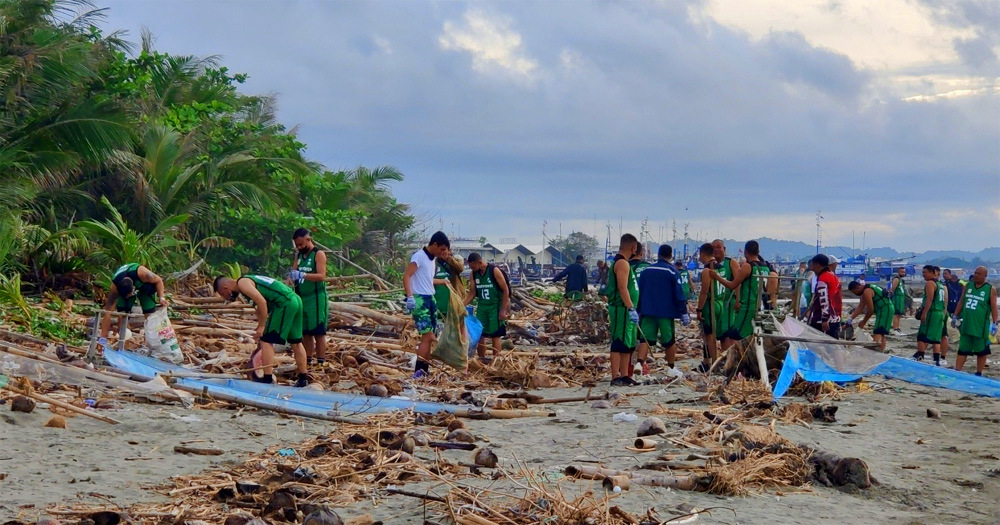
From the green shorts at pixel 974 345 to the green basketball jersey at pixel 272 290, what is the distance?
29.8 feet

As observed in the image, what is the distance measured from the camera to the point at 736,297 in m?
12.1

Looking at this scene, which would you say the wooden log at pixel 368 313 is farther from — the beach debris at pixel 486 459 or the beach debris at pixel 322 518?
the beach debris at pixel 322 518

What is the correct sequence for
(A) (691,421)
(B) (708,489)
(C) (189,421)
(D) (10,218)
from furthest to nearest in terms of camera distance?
(D) (10,218) → (A) (691,421) → (C) (189,421) → (B) (708,489)

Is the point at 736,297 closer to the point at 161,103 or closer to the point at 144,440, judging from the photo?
the point at 144,440

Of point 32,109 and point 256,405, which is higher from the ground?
point 32,109

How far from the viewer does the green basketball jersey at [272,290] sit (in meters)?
9.67

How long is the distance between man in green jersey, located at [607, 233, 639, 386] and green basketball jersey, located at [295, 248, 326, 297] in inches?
122

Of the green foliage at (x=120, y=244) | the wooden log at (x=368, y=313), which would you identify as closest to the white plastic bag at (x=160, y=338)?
the green foliage at (x=120, y=244)

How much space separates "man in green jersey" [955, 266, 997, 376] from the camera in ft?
44.1

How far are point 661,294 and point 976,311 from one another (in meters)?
4.70

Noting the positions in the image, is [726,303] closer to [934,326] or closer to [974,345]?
[974,345]

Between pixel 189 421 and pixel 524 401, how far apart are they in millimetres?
3210

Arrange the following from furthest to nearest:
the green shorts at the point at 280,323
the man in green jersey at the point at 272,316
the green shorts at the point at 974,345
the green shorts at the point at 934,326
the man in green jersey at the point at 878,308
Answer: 1. the man in green jersey at the point at 878,308
2. the green shorts at the point at 934,326
3. the green shorts at the point at 974,345
4. the green shorts at the point at 280,323
5. the man in green jersey at the point at 272,316

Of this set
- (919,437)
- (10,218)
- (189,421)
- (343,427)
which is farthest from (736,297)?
(10,218)
